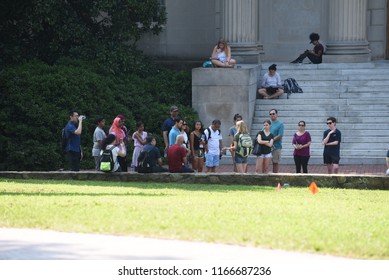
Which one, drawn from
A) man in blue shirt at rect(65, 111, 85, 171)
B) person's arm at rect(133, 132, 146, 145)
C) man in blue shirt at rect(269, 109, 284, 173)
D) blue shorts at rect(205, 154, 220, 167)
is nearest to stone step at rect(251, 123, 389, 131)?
man in blue shirt at rect(269, 109, 284, 173)

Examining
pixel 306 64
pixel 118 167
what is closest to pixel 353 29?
pixel 306 64

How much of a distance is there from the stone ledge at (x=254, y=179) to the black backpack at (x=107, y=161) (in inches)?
9.0

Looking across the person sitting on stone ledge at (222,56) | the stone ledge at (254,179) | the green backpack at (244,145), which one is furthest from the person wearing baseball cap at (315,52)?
the stone ledge at (254,179)

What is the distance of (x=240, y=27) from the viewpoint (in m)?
36.5

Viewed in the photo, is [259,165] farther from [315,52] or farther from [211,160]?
[315,52]

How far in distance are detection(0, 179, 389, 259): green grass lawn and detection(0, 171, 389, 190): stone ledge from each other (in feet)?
2.91

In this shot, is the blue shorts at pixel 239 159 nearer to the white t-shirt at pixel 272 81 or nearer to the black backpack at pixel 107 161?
the black backpack at pixel 107 161

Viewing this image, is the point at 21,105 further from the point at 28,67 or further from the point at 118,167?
the point at 118,167

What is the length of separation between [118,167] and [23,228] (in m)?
9.22

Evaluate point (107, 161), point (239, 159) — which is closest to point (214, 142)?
point (239, 159)

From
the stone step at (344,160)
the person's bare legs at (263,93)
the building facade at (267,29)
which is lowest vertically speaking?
the stone step at (344,160)

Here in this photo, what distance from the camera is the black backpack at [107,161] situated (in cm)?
2533

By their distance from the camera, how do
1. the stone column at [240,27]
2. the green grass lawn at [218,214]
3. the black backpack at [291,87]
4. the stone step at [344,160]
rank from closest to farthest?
the green grass lawn at [218,214], the stone step at [344,160], the black backpack at [291,87], the stone column at [240,27]

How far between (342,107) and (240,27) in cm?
446
